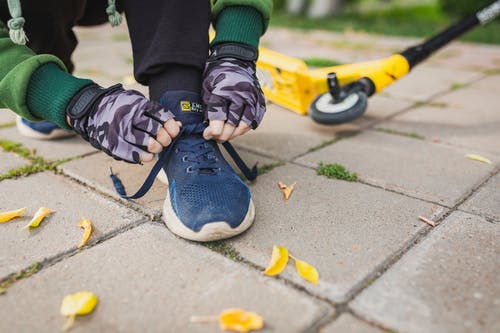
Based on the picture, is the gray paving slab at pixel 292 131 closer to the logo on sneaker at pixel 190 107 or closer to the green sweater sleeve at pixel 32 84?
the logo on sneaker at pixel 190 107

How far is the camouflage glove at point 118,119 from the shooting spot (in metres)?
0.98

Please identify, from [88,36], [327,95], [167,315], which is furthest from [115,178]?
[88,36]

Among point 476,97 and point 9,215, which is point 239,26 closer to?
point 9,215

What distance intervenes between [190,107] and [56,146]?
678 millimetres

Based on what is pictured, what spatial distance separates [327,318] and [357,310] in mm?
57

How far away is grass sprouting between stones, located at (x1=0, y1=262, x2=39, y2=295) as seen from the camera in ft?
2.82

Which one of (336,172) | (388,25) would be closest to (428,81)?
(336,172)

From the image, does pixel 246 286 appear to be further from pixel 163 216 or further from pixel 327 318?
pixel 163 216

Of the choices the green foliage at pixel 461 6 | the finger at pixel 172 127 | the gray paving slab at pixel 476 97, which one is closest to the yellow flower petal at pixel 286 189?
the finger at pixel 172 127

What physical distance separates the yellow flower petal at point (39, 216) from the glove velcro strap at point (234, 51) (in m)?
0.55

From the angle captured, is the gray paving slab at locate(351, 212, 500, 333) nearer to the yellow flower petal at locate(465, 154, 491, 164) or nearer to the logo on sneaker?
the yellow flower petal at locate(465, 154, 491, 164)

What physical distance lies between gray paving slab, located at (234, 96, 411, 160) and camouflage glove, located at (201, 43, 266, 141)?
15.7 inches

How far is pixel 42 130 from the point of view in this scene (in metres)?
1.59

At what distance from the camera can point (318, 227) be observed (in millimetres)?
1052
